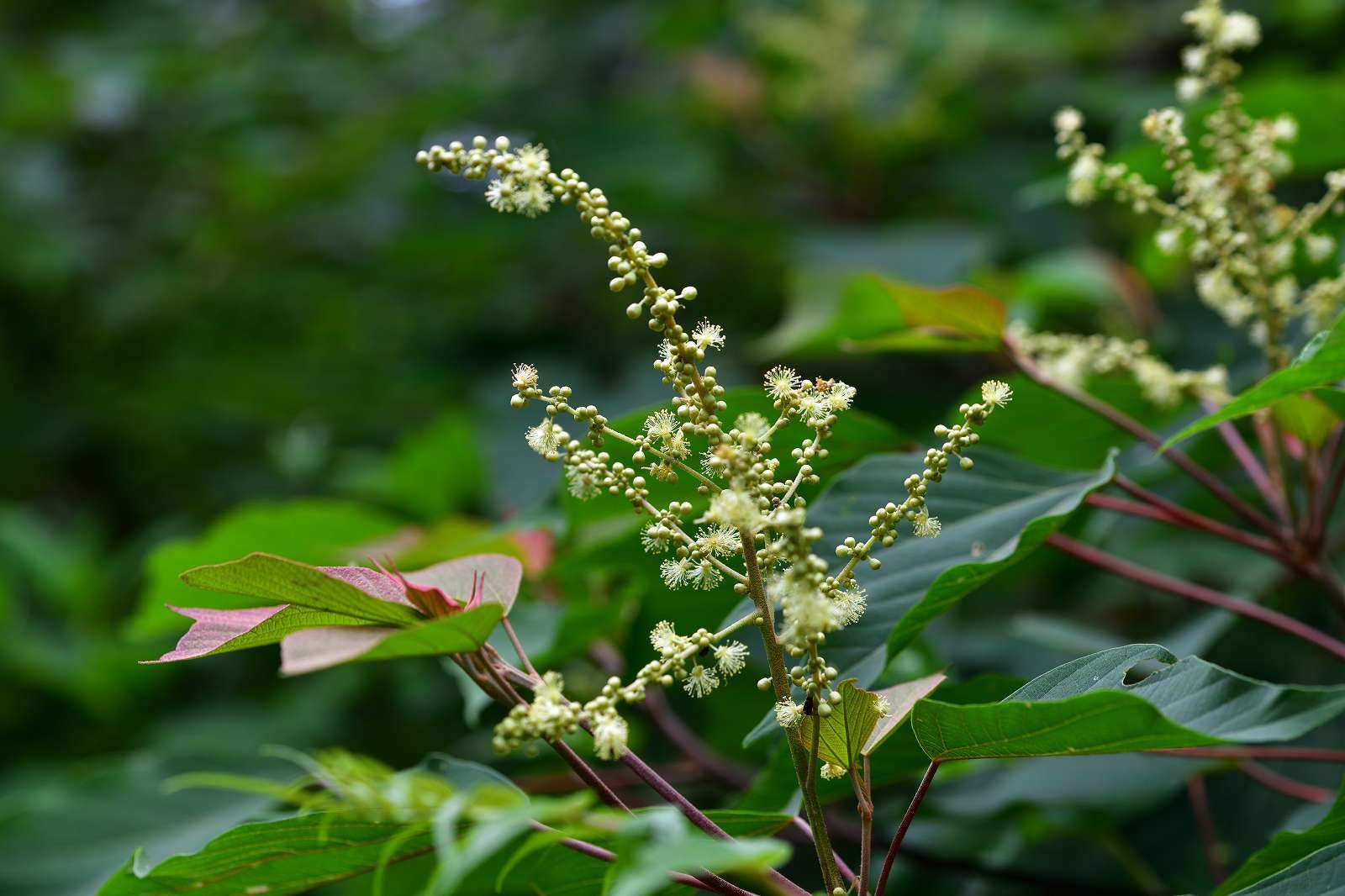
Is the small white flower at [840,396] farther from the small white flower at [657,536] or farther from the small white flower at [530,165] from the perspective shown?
the small white flower at [530,165]

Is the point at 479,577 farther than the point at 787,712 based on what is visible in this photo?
Yes

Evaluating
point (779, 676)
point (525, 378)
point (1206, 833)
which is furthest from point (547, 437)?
point (1206, 833)

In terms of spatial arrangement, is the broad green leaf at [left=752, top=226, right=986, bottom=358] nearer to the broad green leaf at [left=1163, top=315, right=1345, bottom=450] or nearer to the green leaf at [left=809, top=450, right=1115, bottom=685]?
the green leaf at [left=809, top=450, right=1115, bottom=685]

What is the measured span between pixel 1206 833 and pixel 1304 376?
2.82 ft

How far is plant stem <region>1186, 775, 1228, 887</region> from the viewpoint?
5.48 ft

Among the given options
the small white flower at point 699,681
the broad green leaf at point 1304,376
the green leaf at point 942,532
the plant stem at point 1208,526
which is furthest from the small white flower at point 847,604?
the plant stem at point 1208,526

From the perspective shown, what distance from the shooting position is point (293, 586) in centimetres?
89

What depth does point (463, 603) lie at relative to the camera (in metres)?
0.96

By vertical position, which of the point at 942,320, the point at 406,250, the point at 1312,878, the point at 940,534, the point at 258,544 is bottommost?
the point at 1312,878

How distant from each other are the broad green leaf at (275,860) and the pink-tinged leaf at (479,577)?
8.1 inches

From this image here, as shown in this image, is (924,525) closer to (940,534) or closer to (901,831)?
(901,831)

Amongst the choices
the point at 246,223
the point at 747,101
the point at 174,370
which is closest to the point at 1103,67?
the point at 747,101

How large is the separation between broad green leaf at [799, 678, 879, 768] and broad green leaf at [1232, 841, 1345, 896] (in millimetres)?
362

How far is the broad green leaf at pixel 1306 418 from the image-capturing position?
1434 millimetres
